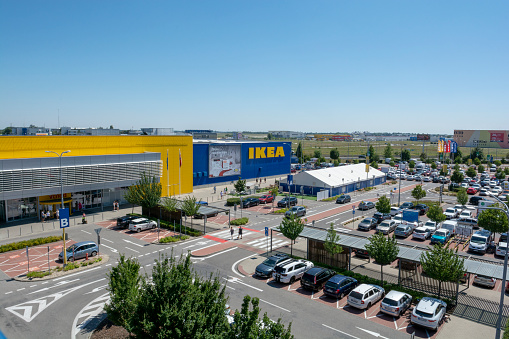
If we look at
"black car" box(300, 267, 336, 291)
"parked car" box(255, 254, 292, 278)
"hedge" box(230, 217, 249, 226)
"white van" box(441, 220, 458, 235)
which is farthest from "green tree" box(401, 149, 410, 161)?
"black car" box(300, 267, 336, 291)

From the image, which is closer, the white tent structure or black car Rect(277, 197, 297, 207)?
black car Rect(277, 197, 297, 207)

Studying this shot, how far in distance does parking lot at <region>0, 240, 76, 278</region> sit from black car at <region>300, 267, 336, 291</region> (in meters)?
18.6

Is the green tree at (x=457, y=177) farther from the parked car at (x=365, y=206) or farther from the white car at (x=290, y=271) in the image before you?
the white car at (x=290, y=271)

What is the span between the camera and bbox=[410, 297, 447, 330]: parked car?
58.9 feet

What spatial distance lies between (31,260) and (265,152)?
52852 millimetres

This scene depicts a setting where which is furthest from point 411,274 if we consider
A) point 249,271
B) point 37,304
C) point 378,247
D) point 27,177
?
point 27,177

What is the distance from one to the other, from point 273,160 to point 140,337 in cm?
→ 6779

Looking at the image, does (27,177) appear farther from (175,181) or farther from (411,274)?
(411,274)

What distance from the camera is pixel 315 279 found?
22750 mm

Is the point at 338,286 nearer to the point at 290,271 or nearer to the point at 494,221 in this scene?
the point at 290,271

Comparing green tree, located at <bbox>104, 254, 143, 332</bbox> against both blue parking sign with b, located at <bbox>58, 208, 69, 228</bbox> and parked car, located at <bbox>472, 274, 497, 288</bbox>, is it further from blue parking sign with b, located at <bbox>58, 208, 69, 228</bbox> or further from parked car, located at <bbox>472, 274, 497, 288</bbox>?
parked car, located at <bbox>472, 274, 497, 288</bbox>

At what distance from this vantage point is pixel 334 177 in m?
61.5

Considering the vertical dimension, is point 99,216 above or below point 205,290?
below

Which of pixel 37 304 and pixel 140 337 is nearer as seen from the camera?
pixel 140 337
